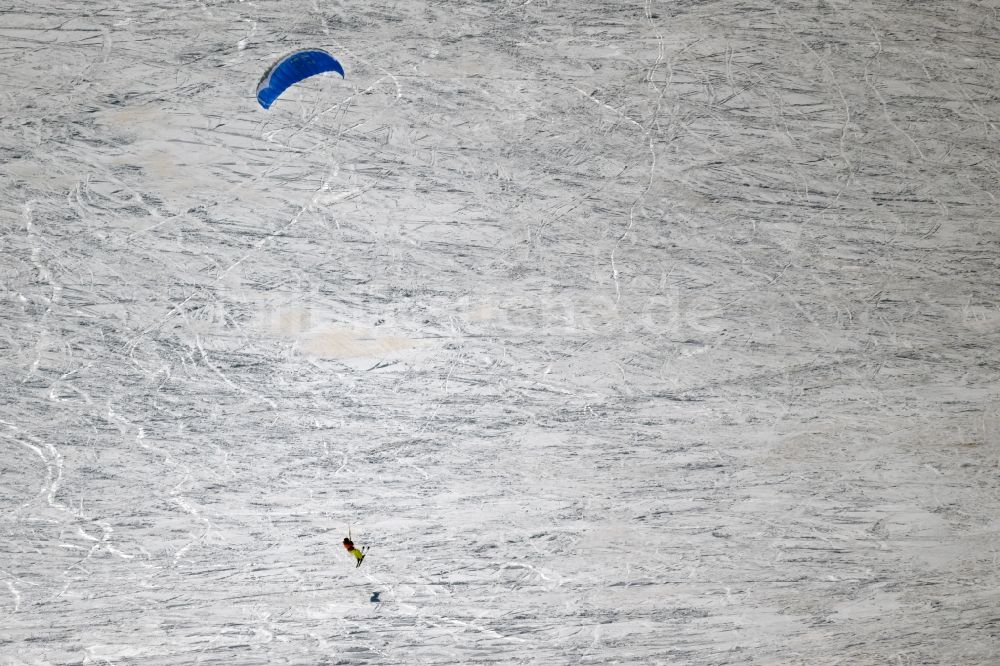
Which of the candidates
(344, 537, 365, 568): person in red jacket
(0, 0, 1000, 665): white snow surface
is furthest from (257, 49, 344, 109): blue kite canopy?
(344, 537, 365, 568): person in red jacket

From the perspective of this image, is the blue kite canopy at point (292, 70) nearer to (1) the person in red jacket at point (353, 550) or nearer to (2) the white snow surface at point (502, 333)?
(2) the white snow surface at point (502, 333)

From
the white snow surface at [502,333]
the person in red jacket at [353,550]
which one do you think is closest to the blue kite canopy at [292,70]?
the white snow surface at [502,333]

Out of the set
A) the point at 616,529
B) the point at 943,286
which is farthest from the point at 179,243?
the point at 943,286

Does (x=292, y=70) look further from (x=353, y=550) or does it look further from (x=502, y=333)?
(x=353, y=550)

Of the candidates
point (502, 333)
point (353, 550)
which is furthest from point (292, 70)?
point (353, 550)

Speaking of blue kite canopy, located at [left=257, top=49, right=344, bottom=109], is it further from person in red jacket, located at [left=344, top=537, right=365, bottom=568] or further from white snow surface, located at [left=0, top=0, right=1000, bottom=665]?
person in red jacket, located at [left=344, top=537, right=365, bottom=568]
